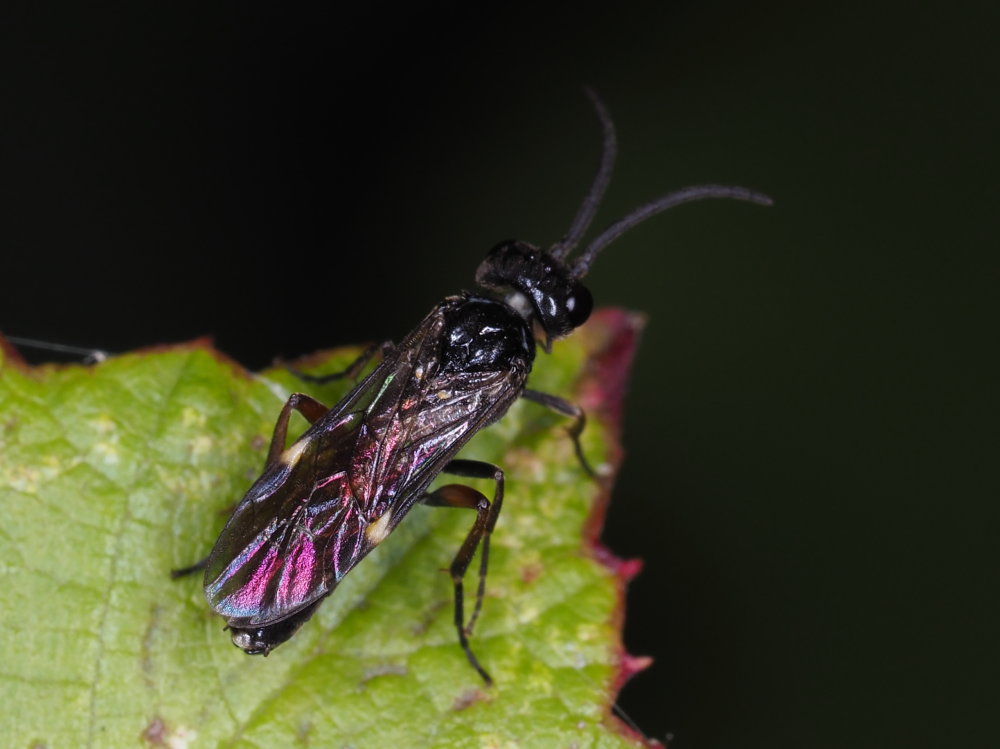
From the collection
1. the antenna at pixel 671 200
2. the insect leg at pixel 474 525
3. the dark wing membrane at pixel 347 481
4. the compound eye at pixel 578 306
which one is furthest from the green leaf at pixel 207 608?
the antenna at pixel 671 200

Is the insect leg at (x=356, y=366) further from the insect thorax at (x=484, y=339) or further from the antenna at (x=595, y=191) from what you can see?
the antenna at (x=595, y=191)

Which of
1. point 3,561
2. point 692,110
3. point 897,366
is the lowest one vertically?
point 3,561

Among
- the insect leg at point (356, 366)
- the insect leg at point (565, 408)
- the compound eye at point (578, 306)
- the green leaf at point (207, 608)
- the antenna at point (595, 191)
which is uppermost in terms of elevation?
the antenna at point (595, 191)

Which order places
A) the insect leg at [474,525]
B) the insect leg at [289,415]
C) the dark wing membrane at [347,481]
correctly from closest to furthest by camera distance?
the dark wing membrane at [347,481]
the insect leg at [289,415]
the insect leg at [474,525]

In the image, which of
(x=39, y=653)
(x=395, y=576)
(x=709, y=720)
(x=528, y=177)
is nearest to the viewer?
(x=39, y=653)

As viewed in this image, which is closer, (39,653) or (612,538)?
(39,653)

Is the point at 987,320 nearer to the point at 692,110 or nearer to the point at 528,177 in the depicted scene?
the point at 692,110

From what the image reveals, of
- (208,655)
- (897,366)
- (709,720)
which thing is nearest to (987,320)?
(897,366)

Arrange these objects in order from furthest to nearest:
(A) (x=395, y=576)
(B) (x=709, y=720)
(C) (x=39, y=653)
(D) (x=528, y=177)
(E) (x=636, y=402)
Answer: (D) (x=528, y=177)
(E) (x=636, y=402)
(B) (x=709, y=720)
(A) (x=395, y=576)
(C) (x=39, y=653)
